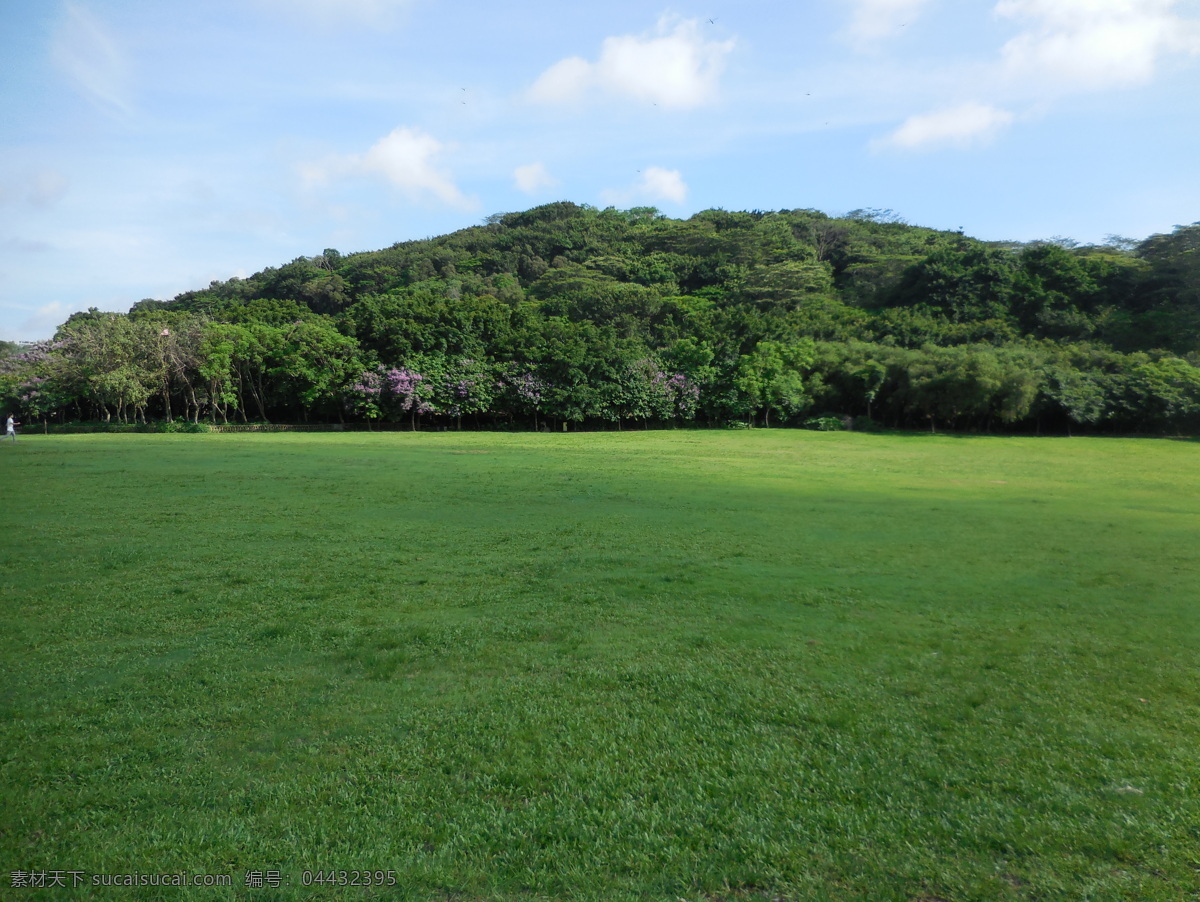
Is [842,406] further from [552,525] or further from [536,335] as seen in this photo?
[552,525]

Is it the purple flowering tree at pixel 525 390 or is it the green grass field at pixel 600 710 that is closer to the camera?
the green grass field at pixel 600 710

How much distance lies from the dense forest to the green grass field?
34.4m

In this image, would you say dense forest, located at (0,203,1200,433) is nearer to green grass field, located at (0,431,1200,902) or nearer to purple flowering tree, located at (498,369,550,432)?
purple flowering tree, located at (498,369,550,432)

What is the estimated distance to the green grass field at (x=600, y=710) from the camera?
3.81 meters

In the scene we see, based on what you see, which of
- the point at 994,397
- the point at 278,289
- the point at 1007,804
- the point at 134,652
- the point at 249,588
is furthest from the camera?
the point at 278,289

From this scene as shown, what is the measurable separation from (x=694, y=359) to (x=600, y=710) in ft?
149

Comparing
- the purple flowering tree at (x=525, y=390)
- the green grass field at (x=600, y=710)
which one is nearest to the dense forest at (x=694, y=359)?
the purple flowering tree at (x=525, y=390)

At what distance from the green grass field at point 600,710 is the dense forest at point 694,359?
3444cm

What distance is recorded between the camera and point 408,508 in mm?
15039

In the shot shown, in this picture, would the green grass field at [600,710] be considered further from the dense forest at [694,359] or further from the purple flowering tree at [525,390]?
the purple flowering tree at [525,390]

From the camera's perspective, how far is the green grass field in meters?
3.81

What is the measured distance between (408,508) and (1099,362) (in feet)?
154

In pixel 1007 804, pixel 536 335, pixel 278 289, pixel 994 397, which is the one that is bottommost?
pixel 1007 804

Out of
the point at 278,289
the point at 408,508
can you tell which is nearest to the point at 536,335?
the point at 408,508
